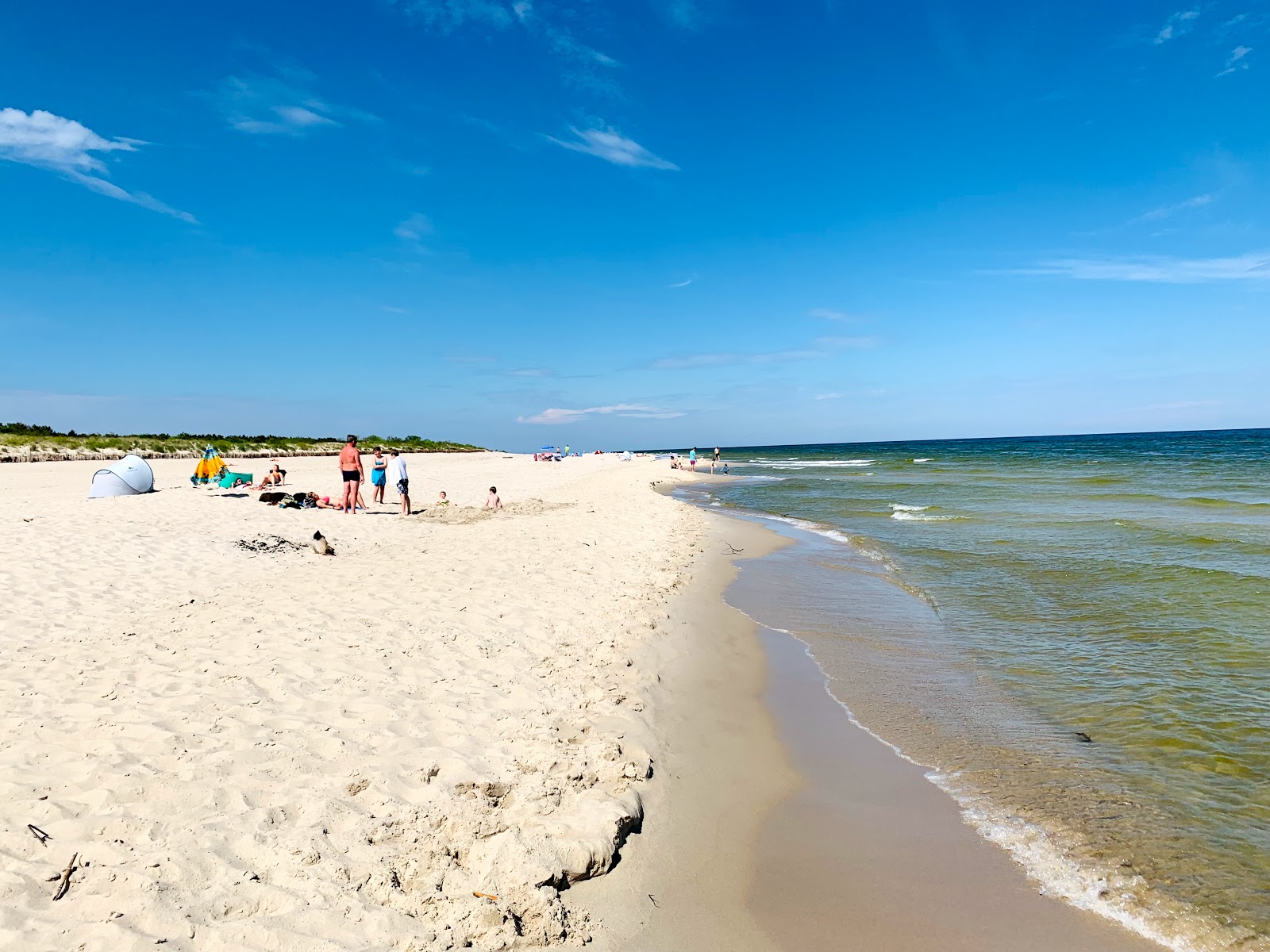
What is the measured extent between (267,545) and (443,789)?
30.0 ft

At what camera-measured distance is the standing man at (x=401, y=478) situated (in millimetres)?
17391

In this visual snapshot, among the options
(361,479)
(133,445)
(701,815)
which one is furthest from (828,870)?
(133,445)

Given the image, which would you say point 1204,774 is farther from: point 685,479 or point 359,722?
point 685,479

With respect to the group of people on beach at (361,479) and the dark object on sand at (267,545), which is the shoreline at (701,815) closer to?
the dark object on sand at (267,545)

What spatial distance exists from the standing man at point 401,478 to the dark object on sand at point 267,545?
525 cm

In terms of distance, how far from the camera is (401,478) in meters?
17.5

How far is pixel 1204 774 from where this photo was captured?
16.3ft

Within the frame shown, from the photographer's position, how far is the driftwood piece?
297 centimetres

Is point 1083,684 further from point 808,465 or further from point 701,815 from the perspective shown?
point 808,465

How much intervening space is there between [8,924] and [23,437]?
4794 centimetres

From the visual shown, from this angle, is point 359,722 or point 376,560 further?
point 376,560

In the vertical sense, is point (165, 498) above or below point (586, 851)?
above

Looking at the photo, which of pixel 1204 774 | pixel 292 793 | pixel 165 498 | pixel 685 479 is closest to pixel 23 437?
pixel 165 498

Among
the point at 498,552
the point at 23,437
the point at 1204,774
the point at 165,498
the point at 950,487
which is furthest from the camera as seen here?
the point at 23,437
